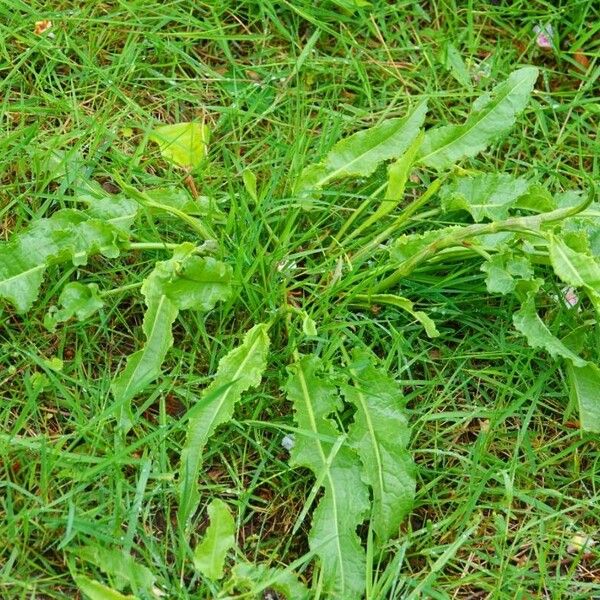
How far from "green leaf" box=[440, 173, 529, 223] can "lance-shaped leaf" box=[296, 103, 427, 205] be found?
0.19m

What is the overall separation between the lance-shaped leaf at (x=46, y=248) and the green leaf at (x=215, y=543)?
74cm

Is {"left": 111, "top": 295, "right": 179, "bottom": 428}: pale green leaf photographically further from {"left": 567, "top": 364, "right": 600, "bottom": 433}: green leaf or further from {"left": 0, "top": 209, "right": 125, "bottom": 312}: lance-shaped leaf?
{"left": 567, "top": 364, "right": 600, "bottom": 433}: green leaf

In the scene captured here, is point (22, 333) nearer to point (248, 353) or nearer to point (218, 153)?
point (248, 353)

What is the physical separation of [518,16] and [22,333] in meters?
2.01

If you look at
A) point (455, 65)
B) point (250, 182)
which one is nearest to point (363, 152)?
point (250, 182)

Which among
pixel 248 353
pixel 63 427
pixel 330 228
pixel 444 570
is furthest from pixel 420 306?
pixel 63 427

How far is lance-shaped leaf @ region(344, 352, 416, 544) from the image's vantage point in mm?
2416

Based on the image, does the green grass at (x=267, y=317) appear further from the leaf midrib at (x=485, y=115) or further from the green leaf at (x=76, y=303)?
the leaf midrib at (x=485, y=115)

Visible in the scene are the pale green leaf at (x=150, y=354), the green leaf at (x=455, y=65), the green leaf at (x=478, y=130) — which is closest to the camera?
the pale green leaf at (x=150, y=354)

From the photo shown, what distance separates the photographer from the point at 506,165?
3.07 m

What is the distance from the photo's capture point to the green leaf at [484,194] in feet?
8.90

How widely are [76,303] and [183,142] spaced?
0.68 m

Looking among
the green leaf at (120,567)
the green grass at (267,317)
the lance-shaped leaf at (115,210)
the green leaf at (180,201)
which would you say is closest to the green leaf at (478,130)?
the green grass at (267,317)

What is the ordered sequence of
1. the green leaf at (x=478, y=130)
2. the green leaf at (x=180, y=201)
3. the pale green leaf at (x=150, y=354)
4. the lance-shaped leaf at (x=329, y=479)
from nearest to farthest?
the lance-shaped leaf at (x=329, y=479) < the pale green leaf at (x=150, y=354) < the green leaf at (x=180, y=201) < the green leaf at (x=478, y=130)
